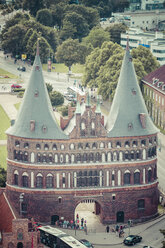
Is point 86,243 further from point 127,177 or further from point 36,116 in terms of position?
point 36,116

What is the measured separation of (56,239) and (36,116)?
2042cm

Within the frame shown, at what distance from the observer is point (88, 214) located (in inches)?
5832

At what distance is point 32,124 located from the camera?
141625 millimetres

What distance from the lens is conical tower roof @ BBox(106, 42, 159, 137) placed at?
144m

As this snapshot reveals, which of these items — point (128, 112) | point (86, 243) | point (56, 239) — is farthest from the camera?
point (128, 112)

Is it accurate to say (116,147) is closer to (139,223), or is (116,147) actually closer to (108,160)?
(108,160)

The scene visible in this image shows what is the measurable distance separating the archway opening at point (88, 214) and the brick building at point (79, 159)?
1.50m

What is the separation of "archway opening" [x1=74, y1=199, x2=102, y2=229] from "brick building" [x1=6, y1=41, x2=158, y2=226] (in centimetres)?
150

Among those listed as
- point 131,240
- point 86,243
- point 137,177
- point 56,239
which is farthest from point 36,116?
point 131,240

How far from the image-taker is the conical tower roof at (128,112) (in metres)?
144

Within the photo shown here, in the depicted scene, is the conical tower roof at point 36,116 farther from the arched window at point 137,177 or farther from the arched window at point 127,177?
the arched window at point 137,177

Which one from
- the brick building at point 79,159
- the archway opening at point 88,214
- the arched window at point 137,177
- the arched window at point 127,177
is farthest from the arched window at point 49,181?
the arched window at point 137,177

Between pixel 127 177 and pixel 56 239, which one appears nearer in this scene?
pixel 56 239

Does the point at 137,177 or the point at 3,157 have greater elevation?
the point at 137,177
